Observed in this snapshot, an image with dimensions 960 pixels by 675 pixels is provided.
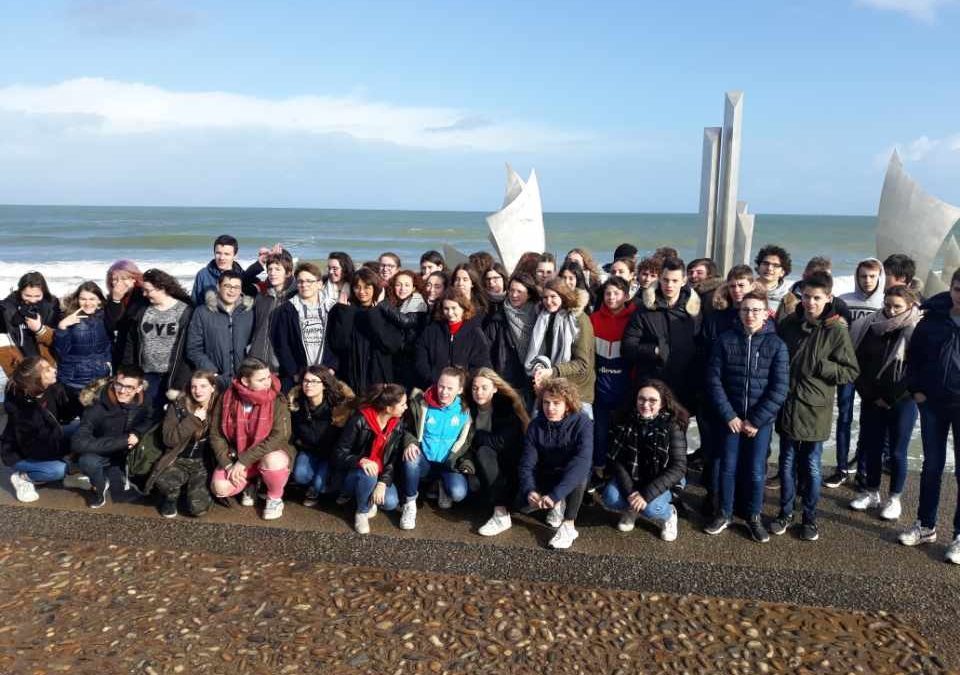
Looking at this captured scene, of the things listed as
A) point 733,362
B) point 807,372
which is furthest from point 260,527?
point 807,372

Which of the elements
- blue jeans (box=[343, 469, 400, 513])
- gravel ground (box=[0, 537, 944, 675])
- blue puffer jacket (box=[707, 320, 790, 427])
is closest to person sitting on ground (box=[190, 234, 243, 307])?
blue jeans (box=[343, 469, 400, 513])

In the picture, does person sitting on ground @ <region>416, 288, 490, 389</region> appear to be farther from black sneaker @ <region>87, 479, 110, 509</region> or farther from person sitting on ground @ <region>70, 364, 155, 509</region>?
black sneaker @ <region>87, 479, 110, 509</region>

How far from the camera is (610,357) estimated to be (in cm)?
468

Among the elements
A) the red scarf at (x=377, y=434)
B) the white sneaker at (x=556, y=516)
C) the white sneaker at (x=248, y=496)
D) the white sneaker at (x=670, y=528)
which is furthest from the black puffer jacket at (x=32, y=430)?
the white sneaker at (x=670, y=528)

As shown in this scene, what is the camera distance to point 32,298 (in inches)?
202

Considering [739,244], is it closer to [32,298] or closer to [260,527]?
[260,527]

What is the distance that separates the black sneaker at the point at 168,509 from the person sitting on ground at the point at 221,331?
80 cm

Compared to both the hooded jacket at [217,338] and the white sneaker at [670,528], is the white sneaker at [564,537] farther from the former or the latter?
the hooded jacket at [217,338]

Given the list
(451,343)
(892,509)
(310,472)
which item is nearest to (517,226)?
(451,343)

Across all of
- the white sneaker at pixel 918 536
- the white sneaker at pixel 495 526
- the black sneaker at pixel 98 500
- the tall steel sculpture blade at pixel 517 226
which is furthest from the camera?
the tall steel sculpture blade at pixel 517 226

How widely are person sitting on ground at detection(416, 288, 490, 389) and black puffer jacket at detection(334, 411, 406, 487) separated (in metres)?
0.48

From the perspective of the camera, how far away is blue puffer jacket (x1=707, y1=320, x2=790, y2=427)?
13.0 ft

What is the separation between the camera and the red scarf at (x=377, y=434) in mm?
4340

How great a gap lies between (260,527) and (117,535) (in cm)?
80
